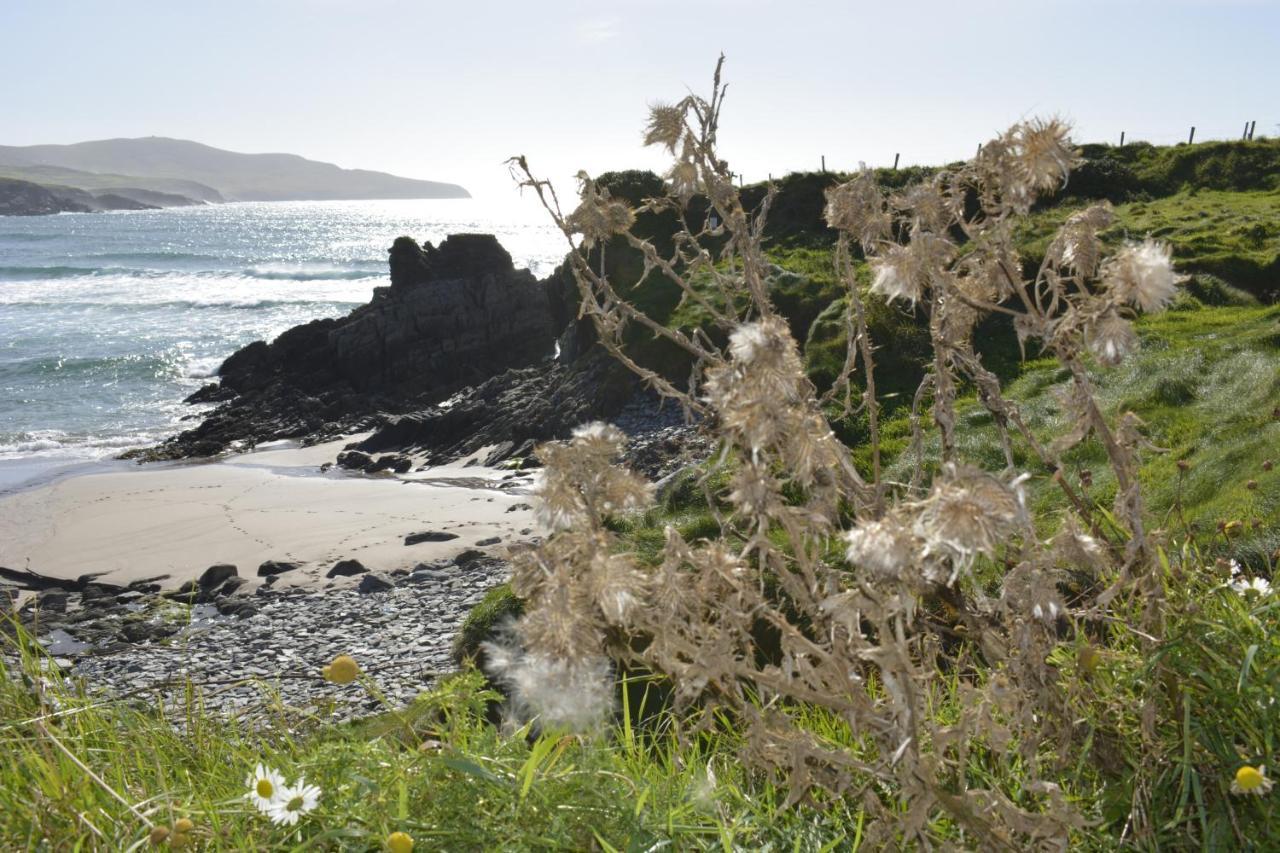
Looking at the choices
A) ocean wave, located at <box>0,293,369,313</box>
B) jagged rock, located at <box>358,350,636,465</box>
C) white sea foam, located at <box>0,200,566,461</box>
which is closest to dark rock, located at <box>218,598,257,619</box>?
jagged rock, located at <box>358,350,636,465</box>

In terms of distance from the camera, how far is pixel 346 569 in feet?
45.4

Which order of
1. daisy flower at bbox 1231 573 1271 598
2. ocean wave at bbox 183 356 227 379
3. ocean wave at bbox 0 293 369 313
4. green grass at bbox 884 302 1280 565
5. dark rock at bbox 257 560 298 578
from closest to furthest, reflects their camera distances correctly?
daisy flower at bbox 1231 573 1271 598 < green grass at bbox 884 302 1280 565 < dark rock at bbox 257 560 298 578 < ocean wave at bbox 183 356 227 379 < ocean wave at bbox 0 293 369 313

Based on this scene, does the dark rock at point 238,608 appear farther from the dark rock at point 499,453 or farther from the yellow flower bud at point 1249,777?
the yellow flower bud at point 1249,777

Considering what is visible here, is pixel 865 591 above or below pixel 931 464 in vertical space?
above

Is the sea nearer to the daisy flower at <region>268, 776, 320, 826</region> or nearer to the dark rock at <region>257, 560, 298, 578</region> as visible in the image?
the dark rock at <region>257, 560, 298, 578</region>

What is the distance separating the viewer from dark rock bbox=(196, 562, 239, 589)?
13930mm

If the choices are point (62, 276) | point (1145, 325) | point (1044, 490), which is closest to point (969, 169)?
point (1044, 490)

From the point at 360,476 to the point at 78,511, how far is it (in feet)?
17.1

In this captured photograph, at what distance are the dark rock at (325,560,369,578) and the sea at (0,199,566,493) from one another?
458 inches

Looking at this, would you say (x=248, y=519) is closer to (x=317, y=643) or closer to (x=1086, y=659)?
(x=317, y=643)

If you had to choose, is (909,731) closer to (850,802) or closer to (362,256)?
(850,802)

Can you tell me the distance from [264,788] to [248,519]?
16.4m

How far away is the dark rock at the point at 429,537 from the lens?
14887 mm

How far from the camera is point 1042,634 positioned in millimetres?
2551
